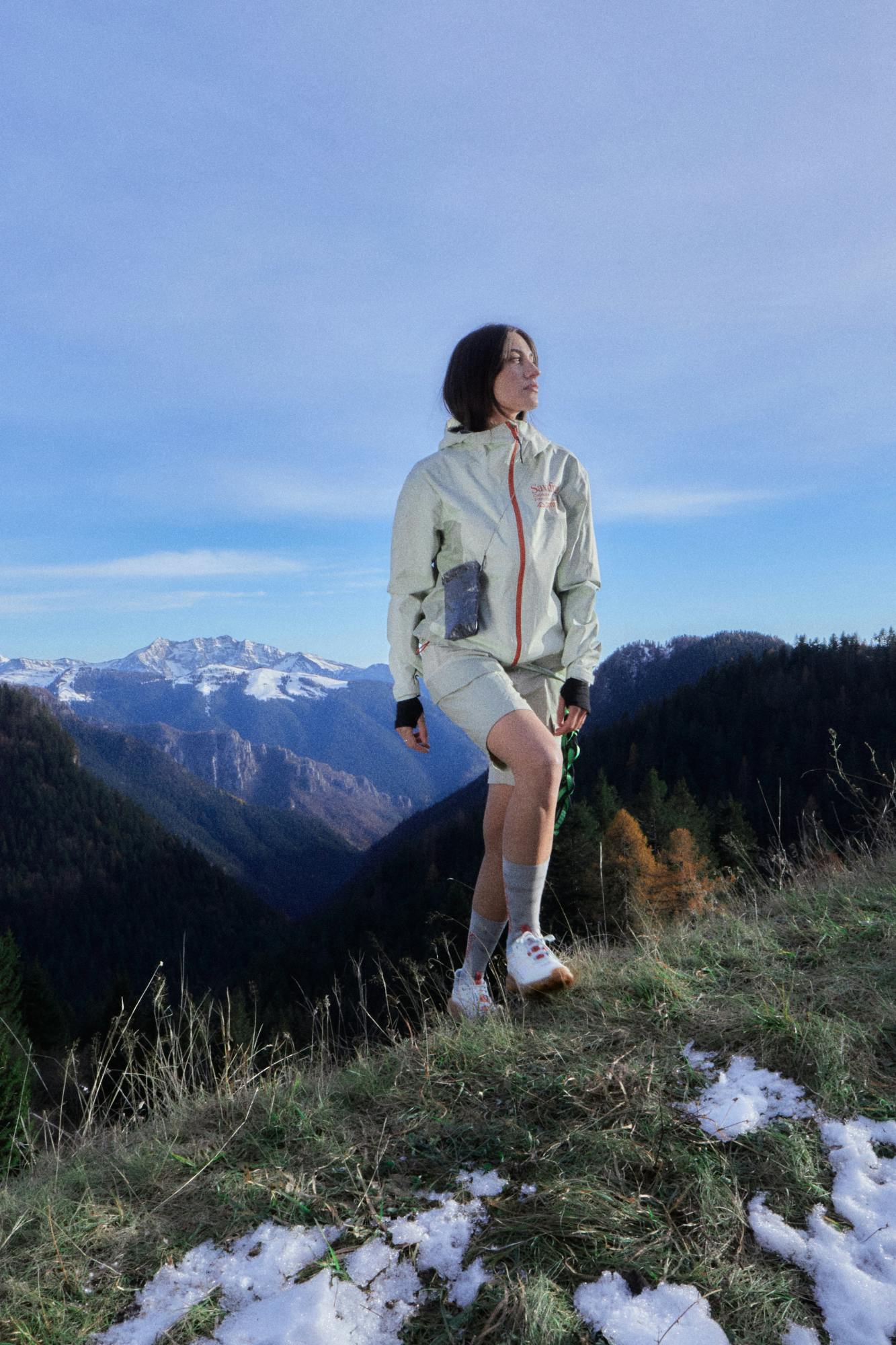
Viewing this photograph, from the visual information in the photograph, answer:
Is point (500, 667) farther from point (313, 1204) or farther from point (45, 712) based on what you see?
point (45, 712)

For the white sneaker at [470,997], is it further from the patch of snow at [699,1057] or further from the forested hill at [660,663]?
the forested hill at [660,663]

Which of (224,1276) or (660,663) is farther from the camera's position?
(660,663)

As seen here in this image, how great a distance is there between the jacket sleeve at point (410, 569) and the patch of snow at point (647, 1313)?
6.91 feet

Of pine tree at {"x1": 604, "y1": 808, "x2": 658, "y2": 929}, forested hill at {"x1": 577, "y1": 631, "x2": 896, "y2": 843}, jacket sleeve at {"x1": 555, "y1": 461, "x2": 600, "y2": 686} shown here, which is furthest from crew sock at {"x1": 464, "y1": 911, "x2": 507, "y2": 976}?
forested hill at {"x1": 577, "y1": 631, "x2": 896, "y2": 843}

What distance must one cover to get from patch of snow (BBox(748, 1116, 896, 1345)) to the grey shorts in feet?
5.13

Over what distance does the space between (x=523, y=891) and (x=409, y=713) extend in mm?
876

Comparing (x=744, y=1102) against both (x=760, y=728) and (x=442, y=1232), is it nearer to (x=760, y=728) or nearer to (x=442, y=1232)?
(x=442, y=1232)

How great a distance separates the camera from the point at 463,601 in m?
3.08

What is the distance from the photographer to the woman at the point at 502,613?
3035 mm

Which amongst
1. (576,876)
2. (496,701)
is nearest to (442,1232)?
(496,701)

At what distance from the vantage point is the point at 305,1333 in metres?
1.55

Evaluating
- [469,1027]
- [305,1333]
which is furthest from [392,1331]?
[469,1027]

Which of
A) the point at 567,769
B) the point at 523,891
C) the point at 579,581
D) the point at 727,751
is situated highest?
the point at 579,581

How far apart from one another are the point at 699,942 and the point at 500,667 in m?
1.53
